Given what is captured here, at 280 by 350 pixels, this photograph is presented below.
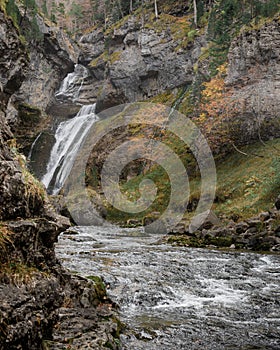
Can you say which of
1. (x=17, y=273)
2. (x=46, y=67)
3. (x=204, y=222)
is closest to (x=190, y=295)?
(x=17, y=273)

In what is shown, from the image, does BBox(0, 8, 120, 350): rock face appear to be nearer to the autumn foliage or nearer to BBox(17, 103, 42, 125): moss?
the autumn foliage

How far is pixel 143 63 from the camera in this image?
4859 cm

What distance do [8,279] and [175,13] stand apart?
55503mm

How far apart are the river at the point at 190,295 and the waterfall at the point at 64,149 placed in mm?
25793

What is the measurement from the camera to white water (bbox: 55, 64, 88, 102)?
60.3 meters

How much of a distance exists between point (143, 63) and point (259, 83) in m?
23.8

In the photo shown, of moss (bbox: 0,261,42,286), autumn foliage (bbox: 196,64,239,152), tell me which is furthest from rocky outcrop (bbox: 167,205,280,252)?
moss (bbox: 0,261,42,286)

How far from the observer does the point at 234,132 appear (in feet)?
95.2

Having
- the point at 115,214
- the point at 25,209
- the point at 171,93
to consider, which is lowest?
the point at 115,214

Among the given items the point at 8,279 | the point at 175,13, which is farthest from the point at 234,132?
the point at 175,13

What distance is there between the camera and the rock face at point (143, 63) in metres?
45.4

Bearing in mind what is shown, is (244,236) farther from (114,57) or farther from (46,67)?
(46,67)

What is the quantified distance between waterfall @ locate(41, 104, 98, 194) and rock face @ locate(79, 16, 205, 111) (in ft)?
18.9

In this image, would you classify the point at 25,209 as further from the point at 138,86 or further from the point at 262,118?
the point at 138,86
